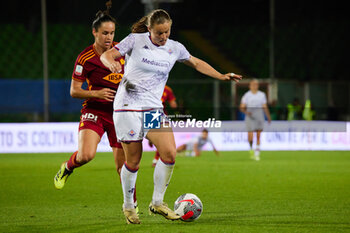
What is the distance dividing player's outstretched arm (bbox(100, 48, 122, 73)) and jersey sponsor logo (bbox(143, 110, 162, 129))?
0.74 meters

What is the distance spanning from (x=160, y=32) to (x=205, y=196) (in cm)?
376

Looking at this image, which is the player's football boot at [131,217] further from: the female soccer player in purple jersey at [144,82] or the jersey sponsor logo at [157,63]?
the jersey sponsor logo at [157,63]

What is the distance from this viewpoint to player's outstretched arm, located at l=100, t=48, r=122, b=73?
5.32 meters

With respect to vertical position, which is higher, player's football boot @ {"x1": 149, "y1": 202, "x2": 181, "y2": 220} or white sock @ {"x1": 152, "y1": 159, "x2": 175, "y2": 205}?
white sock @ {"x1": 152, "y1": 159, "x2": 175, "y2": 205}

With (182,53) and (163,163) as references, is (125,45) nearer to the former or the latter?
(182,53)

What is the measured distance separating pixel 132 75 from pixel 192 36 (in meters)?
26.3

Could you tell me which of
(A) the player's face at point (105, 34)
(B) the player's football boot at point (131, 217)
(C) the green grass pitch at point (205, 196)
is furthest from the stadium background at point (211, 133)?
(A) the player's face at point (105, 34)

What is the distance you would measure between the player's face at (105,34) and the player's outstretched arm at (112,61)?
55.3 inches

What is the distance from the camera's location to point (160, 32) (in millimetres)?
5801

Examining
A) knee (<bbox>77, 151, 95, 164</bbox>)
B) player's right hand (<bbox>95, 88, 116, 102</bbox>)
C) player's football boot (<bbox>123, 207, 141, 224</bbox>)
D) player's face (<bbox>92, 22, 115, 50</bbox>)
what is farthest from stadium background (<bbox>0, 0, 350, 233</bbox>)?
player's face (<bbox>92, 22, 115, 50</bbox>)

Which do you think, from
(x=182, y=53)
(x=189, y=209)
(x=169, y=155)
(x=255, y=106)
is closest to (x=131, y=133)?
(x=169, y=155)

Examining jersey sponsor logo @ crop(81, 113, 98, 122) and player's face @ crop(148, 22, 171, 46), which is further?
jersey sponsor logo @ crop(81, 113, 98, 122)

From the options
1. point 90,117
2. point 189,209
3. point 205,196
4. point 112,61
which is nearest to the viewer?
point 112,61

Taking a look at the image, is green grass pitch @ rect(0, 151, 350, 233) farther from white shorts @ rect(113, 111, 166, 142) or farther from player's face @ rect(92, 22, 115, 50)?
player's face @ rect(92, 22, 115, 50)
